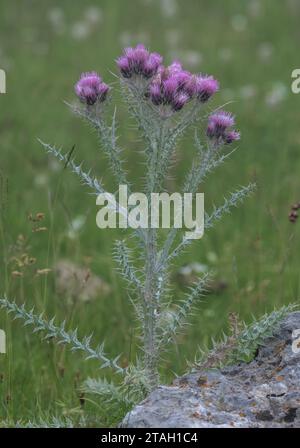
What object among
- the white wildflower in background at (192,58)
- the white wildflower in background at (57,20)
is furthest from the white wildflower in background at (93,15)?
the white wildflower in background at (192,58)

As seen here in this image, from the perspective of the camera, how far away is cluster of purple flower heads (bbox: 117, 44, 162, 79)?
9.55 ft

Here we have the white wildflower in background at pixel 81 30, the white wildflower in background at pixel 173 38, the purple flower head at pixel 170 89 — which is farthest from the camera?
the white wildflower in background at pixel 81 30

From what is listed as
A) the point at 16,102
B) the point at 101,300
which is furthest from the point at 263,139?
the point at 101,300

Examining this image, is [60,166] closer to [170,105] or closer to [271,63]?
[271,63]

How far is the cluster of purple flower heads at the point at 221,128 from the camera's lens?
296 cm

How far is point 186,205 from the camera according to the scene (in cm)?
304

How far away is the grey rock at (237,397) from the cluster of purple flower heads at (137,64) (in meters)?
1.02

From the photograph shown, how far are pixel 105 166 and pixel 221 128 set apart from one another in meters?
3.98

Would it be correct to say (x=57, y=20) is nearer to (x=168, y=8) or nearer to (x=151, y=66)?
(x=168, y=8)

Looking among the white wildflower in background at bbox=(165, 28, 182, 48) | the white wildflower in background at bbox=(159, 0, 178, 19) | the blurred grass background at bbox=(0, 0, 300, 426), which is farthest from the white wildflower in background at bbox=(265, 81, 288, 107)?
the white wildflower in background at bbox=(159, 0, 178, 19)

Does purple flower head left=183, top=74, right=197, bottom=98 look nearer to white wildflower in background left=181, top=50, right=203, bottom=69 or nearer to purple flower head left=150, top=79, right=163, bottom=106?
purple flower head left=150, top=79, right=163, bottom=106

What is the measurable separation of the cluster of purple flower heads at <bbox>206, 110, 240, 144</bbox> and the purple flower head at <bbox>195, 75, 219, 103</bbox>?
7 cm

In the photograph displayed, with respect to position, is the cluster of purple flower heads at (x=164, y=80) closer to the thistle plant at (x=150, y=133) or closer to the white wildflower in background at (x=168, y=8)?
the thistle plant at (x=150, y=133)

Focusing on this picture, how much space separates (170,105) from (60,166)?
13.0ft
